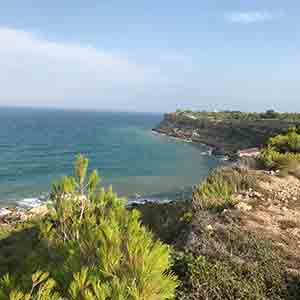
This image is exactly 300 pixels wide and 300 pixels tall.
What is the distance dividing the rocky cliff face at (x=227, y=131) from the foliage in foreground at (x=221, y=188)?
137 ft

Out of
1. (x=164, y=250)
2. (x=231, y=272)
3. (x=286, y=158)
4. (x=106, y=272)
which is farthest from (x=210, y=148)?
(x=106, y=272)

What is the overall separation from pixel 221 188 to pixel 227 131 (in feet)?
195

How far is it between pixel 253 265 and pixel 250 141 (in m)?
55.8

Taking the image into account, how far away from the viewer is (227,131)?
2763 inches

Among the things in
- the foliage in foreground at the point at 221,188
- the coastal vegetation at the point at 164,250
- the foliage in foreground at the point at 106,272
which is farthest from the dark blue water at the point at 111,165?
the foliage in foreground at the point at 106,272

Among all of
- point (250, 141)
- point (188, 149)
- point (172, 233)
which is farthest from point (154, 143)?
point (172, 233)

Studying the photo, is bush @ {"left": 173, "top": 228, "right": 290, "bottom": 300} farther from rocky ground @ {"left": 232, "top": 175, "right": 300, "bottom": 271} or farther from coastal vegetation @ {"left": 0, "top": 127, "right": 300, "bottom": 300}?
rocky ground @ {"left": 232, "top": 175, "right": 300, "bottom": 271}

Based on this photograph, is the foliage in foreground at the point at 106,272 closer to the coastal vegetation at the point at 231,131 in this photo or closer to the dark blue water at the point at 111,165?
the dark blue water at the point at 111,165

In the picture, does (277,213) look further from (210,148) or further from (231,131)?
(231,131)

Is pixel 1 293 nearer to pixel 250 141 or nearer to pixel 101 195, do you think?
pixel 101 195

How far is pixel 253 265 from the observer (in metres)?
6.59

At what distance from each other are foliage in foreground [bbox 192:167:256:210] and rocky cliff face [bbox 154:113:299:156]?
1642 inches

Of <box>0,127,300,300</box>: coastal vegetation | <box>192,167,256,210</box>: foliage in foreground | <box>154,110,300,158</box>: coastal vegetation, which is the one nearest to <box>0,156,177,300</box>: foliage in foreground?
<box>0,127,300,300</box>: coastal vegetation

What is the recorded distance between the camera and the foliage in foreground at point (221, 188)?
1149 centimetres
